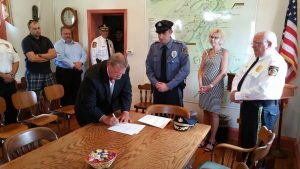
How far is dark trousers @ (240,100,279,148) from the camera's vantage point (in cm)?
219

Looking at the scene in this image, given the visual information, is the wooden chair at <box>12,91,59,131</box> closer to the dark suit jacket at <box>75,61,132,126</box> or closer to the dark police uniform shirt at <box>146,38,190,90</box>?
the dark suit jacket at <box>75,61,132,126</box>

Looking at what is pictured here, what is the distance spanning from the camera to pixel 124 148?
1.55 metres

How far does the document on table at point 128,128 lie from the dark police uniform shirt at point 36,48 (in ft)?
7.46

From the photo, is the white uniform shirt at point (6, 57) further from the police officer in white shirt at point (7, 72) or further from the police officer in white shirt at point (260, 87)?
the police officer in white shirt at point (260, 87)

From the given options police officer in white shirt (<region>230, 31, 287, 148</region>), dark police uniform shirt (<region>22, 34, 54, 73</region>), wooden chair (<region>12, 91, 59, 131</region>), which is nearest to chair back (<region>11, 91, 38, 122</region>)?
wooden chair (<region>12, 91, 59, 131</region>)

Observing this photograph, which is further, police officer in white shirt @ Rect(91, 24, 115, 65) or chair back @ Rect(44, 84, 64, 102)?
police officer in white shirt @ Rect(91, 24, 115, 65)

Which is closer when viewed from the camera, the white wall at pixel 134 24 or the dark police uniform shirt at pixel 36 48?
the white wall at pixel 134 24

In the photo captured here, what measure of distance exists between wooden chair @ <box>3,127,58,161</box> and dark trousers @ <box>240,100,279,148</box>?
1.71m

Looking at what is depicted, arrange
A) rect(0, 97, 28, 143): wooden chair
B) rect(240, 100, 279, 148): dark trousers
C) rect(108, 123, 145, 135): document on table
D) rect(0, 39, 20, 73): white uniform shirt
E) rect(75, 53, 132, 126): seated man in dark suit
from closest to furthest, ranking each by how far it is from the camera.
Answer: rect(108, 123, 145, 135): document on table, rect(75, 53, 132, 126): seated man in dark suit, rect(240, 100, 279, 148): dark trousers, rect(0, 97, 28, 143): wooden chair, rect(0, 39, 20, 73): white uniform shirt

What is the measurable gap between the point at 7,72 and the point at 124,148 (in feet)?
7.85

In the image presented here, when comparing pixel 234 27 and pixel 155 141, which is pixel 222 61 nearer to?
pixel 234 27

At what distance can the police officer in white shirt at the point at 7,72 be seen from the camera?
3083 mm

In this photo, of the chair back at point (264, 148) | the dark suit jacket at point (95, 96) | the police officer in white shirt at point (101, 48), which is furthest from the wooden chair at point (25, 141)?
the police officer in white shirt at point (101, 48)

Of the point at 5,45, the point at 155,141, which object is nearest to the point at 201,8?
the point at 155,141
